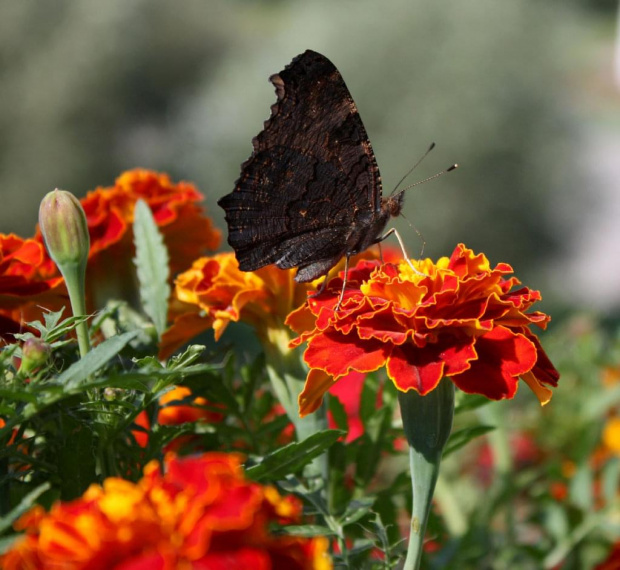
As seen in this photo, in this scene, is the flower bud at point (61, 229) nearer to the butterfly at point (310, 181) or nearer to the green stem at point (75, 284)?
the green stem at point (75, 284)

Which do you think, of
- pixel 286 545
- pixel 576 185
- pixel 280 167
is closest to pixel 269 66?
pixel 576 185

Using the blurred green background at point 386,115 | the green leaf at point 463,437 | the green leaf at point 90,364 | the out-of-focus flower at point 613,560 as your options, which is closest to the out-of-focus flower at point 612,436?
the out-of-focus flower at point 613,560

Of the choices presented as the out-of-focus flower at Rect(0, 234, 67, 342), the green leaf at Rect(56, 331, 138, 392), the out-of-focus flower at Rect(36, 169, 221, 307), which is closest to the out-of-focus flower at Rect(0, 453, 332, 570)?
the green leaf at Rect(56, 331, 138, 392)

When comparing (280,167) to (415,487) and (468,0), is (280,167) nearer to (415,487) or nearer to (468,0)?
(415,487)

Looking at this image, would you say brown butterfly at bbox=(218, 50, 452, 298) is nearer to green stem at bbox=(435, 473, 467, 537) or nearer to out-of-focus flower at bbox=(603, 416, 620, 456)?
green stem at bbox=(435, 473, 467, 537)

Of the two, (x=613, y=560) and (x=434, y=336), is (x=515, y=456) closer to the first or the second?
(x=613, y=560)

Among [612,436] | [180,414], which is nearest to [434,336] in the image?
[180,414]
